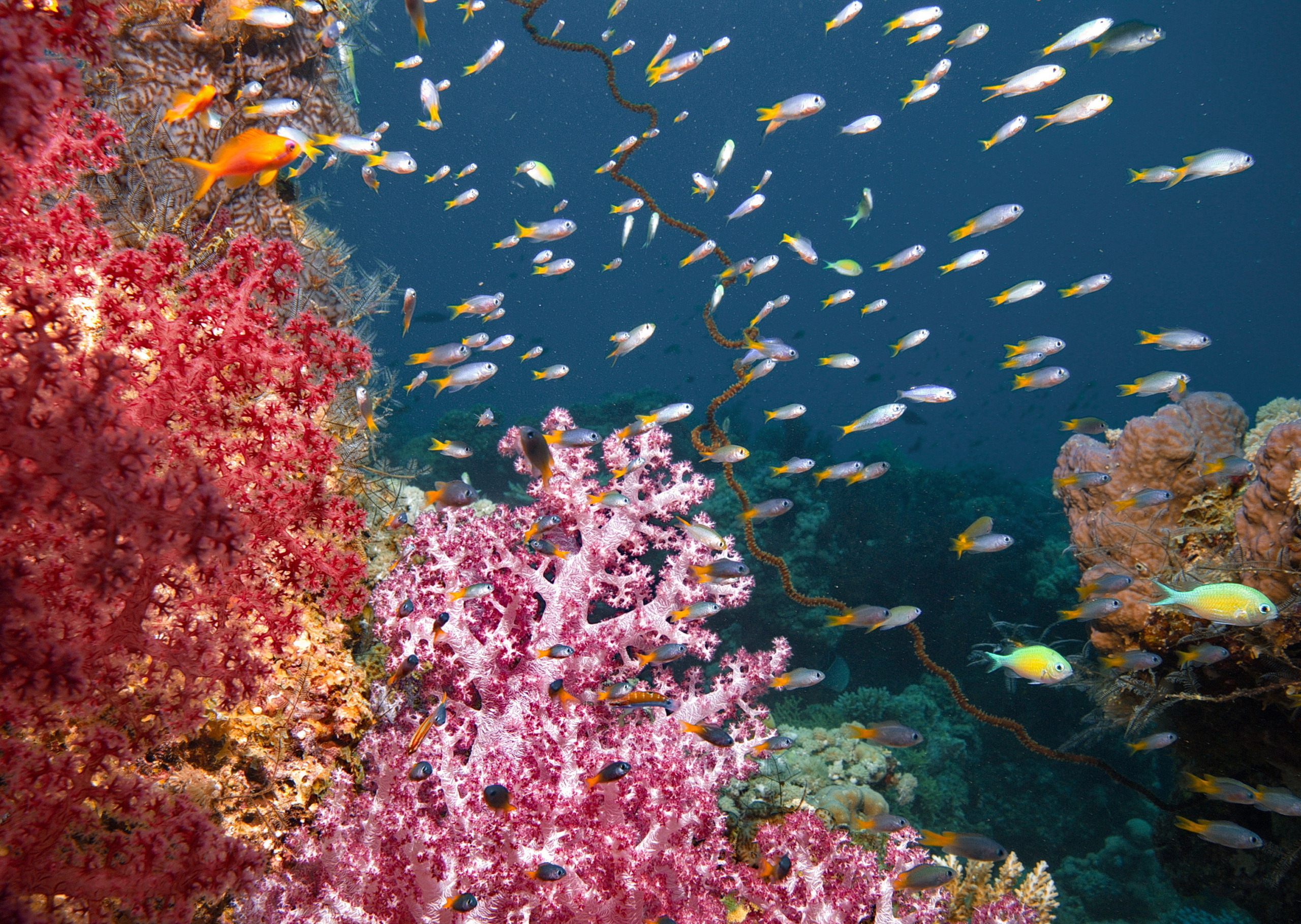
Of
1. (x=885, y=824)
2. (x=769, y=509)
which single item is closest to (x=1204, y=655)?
(x=885, y=824)

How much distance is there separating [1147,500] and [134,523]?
6.20 meters

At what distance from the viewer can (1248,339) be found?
286ft

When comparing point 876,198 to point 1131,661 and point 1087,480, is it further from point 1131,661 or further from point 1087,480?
point 1131,661

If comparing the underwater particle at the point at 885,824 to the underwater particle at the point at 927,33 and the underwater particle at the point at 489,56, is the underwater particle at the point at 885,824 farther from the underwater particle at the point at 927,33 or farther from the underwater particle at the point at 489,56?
the underwater particle at the point at 489,56

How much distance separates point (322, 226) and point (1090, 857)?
45.5ft

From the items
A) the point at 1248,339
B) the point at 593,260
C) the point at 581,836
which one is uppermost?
the point at 593,260

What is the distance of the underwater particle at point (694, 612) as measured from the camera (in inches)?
145

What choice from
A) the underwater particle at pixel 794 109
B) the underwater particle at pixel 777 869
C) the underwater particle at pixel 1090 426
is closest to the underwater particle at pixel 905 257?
the underwater particle at pixel 794 109

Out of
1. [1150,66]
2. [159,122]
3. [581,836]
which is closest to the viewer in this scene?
[581,836]

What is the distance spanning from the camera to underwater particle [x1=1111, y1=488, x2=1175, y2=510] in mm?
4391

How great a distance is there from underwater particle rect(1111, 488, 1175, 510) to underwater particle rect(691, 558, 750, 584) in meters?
3.35

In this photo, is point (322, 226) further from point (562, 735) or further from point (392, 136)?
point (392, 136)

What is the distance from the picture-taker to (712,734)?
3.30 meters

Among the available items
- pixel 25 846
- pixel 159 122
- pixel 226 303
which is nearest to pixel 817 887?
pixel 25 846
